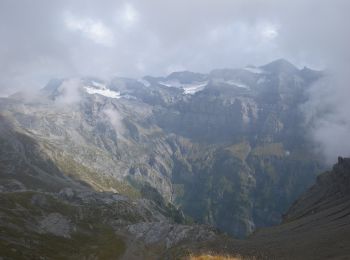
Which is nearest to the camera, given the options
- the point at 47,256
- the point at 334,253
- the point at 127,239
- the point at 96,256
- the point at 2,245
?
the point at 334,253

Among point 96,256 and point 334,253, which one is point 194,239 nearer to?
point 96,256

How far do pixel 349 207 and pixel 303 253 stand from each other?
90.3 m

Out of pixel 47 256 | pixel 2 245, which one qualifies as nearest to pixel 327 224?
pixel 47 256

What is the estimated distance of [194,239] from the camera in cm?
18250

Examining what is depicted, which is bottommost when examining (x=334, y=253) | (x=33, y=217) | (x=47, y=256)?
(x=334, y=253)

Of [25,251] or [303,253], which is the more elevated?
[25,251]

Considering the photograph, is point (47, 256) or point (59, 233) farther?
point (59, 233)

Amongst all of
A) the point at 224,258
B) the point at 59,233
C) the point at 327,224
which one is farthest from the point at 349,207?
the point at 224,258

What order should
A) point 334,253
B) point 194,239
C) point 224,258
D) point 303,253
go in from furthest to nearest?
point 194,239 < point 303,253 < point 334,253 < point 224,258

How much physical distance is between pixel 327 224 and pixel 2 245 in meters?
106

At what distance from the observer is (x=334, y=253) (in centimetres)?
9219

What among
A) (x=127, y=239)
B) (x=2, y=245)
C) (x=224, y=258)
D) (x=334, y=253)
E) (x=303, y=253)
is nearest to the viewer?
(x=224, y=258)

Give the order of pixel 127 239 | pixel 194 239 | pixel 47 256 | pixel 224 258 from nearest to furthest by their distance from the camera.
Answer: pixel 224 258 → pixel 47 256 → pixel 194 239 → pixel 127 239

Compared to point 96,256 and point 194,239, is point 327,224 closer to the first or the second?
point 194,239
